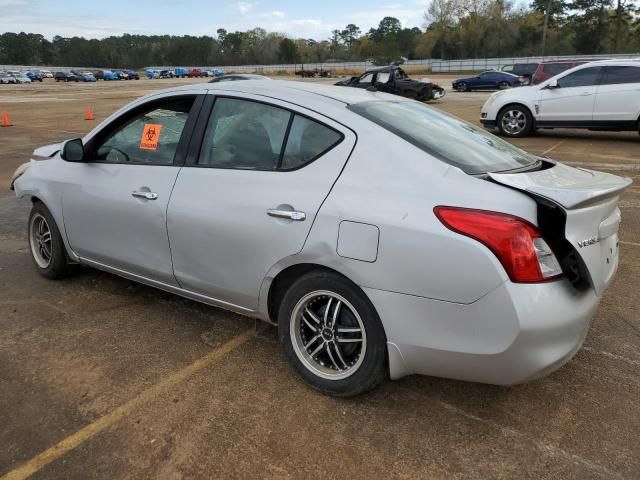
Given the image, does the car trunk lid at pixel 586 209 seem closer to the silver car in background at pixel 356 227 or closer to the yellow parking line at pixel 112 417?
the silver car in background at pixel 356 227

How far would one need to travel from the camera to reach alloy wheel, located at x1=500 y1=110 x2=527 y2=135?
506 inches

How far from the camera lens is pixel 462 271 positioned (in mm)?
2330

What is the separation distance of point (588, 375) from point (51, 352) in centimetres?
316

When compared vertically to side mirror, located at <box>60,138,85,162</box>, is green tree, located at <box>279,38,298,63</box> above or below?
below

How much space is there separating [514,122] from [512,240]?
11.7 metres

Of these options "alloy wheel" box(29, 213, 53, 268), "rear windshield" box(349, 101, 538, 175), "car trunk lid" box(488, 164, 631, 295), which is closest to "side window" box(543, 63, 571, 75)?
"rear windshield" box(349, 101, 538, 175)

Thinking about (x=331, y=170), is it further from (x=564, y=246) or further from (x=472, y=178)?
(x=564, y=246)

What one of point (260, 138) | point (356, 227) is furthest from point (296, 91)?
point (356, 227)

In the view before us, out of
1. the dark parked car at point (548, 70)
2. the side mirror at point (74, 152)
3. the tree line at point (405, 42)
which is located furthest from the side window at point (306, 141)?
the tree line at point (405, 42)

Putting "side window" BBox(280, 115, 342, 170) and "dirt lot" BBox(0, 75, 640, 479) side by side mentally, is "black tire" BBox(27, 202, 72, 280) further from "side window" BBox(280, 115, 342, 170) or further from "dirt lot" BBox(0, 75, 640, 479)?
"side window" BBox(280, 115, 342, 170)

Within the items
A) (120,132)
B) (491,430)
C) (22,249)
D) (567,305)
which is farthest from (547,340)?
(22,249)

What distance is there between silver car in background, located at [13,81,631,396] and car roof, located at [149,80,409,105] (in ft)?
0.06

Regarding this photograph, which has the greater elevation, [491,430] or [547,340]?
[547,340]

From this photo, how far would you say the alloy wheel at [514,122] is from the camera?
12.9 metres
